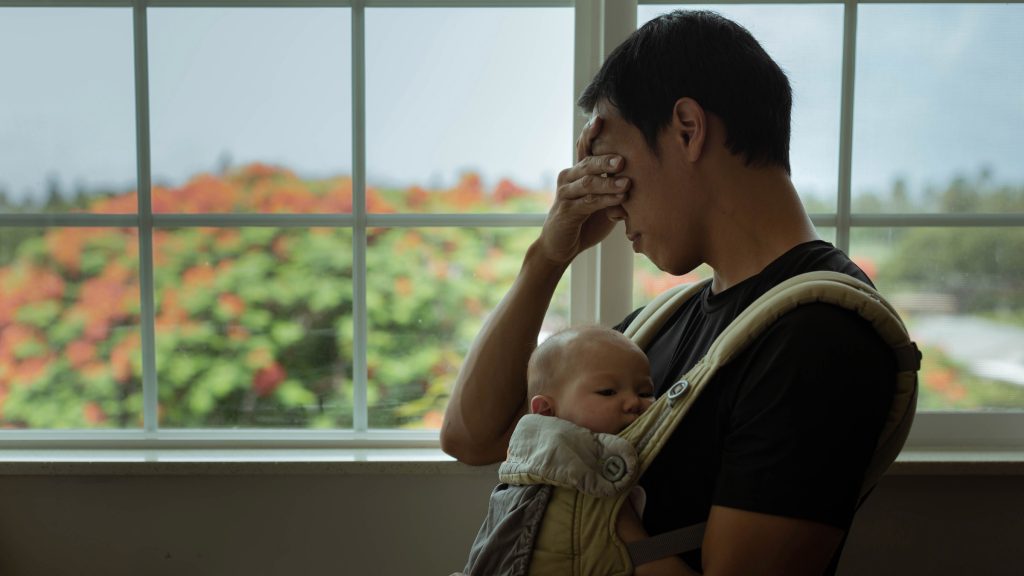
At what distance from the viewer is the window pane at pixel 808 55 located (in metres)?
1.85

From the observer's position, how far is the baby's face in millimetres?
1110

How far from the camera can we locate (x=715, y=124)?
104 cm

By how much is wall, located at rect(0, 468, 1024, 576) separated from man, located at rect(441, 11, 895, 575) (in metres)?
0.78

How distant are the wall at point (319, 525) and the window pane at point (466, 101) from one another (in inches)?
27.4

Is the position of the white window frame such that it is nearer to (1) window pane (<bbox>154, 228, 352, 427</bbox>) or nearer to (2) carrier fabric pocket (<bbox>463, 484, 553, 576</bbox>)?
(1) window pane (<bbox>154, 228, 352, 427</bbox>)

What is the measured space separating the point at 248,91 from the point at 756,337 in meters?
1.46

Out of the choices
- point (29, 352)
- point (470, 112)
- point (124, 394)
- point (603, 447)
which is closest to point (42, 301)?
point (29, 352)

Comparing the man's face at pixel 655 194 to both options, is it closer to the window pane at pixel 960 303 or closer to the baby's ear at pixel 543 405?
the baby's ear at pixel 543 405

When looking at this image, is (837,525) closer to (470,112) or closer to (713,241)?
(713,241)

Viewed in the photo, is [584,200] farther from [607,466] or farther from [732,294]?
[607,466]

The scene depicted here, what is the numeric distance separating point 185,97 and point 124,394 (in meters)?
0.74

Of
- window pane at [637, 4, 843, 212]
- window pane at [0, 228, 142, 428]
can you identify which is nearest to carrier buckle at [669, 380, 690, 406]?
window pane at [637, 4, 843, 212]

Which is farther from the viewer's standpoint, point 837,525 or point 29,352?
point 29,352

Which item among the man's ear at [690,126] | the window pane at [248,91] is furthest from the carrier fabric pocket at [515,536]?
the window pane at [248,91]
